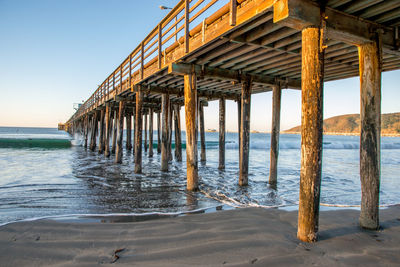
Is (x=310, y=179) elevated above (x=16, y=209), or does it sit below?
above

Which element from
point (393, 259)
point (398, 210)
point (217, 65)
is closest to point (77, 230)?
point (393, 259)

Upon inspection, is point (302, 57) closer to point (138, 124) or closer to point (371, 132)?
point (371, 132)

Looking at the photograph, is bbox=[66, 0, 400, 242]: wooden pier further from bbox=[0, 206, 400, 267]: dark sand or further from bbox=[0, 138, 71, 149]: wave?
bbox=[0, 138, 71, 149]: wave

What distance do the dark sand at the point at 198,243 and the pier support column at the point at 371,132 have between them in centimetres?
38

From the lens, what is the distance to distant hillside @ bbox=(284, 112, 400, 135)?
12319 cm

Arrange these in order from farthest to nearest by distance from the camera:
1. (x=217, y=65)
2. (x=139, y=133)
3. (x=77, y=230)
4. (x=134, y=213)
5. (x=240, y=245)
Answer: (x=139, y=133) → (x=217, y=65) → (x=134, y=213) → (x=77, y=230) → (x=240, y=245)

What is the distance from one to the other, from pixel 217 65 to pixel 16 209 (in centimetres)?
601

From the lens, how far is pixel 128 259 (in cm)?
281

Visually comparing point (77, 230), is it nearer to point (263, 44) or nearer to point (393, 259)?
point (393, 259)

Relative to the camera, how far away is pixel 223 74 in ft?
23.8

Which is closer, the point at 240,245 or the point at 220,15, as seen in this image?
the point at 240,245

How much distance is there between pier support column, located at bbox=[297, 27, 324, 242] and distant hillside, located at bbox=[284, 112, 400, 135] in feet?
468

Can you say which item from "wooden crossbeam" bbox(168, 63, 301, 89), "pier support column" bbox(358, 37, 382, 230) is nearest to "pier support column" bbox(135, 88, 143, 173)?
"wooden crossbeam" bbox(168, 63, 301, 89)

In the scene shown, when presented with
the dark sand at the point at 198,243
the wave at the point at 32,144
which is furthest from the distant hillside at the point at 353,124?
the dark sand at the point at 198,243
